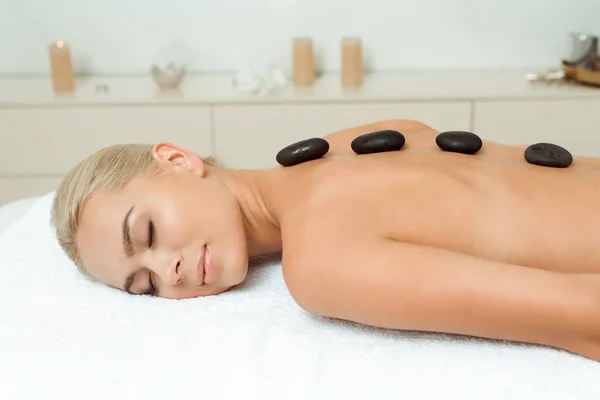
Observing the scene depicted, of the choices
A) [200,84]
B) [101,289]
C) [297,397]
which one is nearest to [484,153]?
[297,397]

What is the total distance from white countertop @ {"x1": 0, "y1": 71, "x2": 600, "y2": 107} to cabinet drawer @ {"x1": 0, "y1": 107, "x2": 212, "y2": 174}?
0.03 meters

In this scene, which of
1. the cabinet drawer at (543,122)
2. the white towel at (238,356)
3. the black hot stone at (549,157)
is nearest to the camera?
the white towel at (238,356)

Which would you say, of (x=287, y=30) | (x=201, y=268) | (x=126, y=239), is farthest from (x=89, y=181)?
(x=287, y=30)

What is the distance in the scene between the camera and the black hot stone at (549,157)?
129 centimetres

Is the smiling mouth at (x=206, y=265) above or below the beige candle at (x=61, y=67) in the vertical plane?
below

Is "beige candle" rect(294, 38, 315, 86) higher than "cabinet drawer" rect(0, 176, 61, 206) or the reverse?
higher

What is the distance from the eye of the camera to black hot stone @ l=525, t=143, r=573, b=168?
129 cm

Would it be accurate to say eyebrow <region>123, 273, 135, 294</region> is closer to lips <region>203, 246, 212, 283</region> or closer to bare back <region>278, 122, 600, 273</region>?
lips <region>203, 246, 212, 283</region>

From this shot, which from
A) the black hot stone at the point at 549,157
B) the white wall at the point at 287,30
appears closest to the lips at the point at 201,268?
the black hot stone at the point at 549,157

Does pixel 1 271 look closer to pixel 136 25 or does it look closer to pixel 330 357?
pixel 330 357

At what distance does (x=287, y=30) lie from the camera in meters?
2.89

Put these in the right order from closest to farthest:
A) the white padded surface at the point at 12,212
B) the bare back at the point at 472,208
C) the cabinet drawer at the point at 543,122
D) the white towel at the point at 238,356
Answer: the white towel at the point at 238,356
the bare back at the point at 472,208
the white padded surface at the point at 12,212
the cabinet drawer at the point at 543,122

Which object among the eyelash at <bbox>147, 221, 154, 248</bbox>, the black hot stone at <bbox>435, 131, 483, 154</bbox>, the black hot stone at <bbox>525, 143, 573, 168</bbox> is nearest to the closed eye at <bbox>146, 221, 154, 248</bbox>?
the eyelash at <bbox>147, 221, 154, 248</bbox>

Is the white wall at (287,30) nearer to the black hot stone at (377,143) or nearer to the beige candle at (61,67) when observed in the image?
the beige candle at (61,67)
